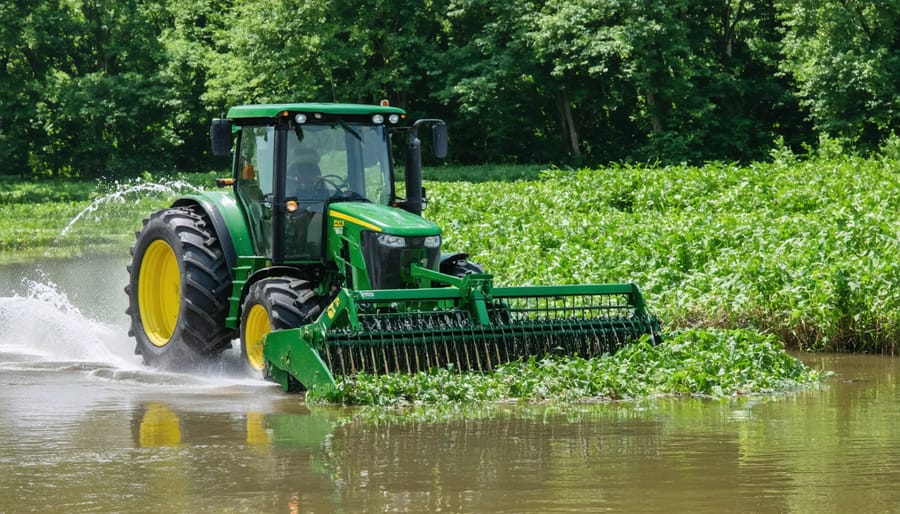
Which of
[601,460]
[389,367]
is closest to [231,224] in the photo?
[389,367]

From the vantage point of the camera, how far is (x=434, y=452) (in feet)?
25.6

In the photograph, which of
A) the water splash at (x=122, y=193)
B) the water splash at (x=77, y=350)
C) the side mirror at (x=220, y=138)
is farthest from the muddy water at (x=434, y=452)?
the water splash at (x=122, y=193)

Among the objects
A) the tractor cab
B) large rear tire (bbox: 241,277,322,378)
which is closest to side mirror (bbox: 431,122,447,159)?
the tractor cab

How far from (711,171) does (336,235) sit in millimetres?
12556

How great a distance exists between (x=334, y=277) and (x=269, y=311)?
3.24 ft

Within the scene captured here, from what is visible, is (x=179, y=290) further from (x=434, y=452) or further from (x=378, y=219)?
(x=434, y=452)

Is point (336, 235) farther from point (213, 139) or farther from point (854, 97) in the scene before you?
point (854, 97)

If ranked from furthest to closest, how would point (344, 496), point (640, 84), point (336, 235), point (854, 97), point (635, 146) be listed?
point (635, 146) < point (640, 84) < point (854, 97) < point (336, 235) < point (344, 496)

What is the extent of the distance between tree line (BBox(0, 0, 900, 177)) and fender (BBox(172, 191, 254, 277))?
28.0 m

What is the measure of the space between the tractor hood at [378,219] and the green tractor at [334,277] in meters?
0.01

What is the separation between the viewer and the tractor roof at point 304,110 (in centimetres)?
1095

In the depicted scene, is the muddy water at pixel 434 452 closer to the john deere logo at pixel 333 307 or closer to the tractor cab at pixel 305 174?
the john deere logo at pixel 333 307

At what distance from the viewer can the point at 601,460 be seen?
7520 mm

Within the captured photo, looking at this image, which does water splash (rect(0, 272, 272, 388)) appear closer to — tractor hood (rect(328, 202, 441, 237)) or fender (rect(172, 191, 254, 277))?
fender (rect(172, 191, 254, 277))
